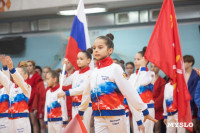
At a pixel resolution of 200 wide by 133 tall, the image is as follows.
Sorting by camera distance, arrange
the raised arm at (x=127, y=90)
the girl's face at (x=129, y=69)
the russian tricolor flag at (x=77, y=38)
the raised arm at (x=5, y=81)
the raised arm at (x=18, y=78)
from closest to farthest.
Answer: the raised arm at (x=127, y=90), the raised arm at (x=18, y=78), the russian tricolor flag at (x=77, y=38), the raised arm at (x=5, y=81), the girl's face at (x=129, y=69)

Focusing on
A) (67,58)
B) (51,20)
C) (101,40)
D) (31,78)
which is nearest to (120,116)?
(101,40)

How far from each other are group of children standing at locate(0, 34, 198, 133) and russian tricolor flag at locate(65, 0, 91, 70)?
5.9 inches

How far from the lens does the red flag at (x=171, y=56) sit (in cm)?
489

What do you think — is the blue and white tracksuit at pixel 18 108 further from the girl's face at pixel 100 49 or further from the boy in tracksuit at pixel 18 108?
the girl's face at pixel 100 49

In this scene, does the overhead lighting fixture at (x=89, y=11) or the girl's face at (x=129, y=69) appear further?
the overhead lighting fixture at (x=89, y=11)

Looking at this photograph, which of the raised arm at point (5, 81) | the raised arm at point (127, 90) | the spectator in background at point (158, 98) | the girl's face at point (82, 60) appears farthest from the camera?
the spectator in background at point (158, 98)

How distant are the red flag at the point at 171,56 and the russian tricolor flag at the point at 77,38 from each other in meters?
1.52

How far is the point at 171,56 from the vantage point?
5195mm

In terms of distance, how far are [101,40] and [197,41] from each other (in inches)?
205

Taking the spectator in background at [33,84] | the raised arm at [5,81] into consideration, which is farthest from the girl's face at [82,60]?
the spectator in background at [33,84]

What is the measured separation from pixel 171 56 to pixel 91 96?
1680 mm

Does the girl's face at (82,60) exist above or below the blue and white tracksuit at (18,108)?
above

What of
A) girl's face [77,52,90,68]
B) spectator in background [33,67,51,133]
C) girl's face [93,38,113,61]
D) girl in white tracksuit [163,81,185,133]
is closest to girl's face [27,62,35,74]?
spectator in background [33,67,51,133]

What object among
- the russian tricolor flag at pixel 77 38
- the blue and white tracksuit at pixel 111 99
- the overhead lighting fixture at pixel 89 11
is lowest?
the blue and white tracksuit at pixel 111 99
